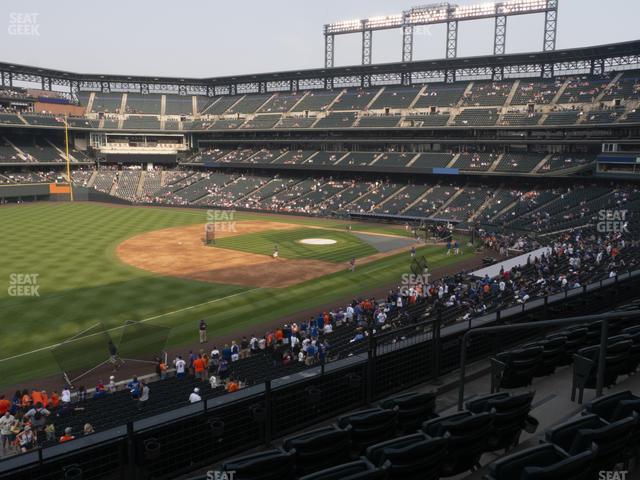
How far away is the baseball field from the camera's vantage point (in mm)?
26797

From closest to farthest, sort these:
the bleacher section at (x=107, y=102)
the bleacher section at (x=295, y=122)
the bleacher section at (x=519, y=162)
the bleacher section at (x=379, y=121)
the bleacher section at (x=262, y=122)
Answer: the bleacher section at (x=519, y=162)
the bleacher section at (x=379, y=121)
the bleacher section at (x=295, y=122)
the bleacher section at (x=262, y=122)
the bleacher section at (x=107, y=102)

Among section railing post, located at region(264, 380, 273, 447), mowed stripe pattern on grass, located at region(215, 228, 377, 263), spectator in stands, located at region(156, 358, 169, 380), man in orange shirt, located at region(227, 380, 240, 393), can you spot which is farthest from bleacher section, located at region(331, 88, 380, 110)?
section railing post, located at region(264, 380, 273, 447)

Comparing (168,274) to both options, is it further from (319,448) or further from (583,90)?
(583,90)

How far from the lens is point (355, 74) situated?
93375 millimetres

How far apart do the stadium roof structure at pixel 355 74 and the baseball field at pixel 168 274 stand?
3488 cm

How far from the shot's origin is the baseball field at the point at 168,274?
26797 millimetres

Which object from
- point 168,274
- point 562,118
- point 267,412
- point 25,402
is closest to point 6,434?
point 25,402

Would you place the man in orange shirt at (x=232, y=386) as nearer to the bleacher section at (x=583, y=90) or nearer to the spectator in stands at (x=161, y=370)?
the spectator in stands at (x=161, y=370)

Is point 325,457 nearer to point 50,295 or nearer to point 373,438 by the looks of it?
Result: point 373,438

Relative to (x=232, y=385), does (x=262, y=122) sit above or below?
above

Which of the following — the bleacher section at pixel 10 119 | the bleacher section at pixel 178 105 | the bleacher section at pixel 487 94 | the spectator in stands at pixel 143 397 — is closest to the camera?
the spectator in stands at pixel 143 397

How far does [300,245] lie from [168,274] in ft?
50.5

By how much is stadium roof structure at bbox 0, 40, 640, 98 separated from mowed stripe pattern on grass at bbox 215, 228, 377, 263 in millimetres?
40855

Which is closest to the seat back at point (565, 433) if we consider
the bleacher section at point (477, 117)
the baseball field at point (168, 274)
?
the baseball field at point (168, 274)
